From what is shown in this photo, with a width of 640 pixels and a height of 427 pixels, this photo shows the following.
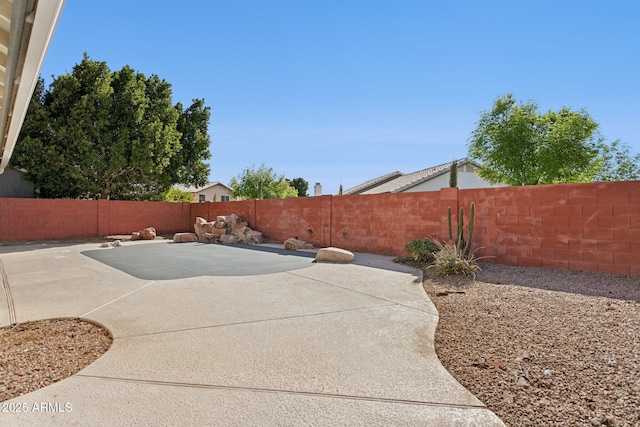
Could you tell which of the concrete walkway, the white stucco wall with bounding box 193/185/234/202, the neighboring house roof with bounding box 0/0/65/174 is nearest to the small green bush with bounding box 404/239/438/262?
the concrete walkway

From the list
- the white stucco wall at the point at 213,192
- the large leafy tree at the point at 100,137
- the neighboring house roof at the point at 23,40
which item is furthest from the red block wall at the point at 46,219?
the white stucco wall at the point at 213,192

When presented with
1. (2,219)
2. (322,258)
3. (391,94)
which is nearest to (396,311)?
(322,258)

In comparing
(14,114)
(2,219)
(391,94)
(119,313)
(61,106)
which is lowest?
(119,313)

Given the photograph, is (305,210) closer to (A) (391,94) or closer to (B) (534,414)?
(A) (391,94)

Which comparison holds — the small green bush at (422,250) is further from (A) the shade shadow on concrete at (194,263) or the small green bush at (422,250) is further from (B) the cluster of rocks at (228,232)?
(B) the cluster of rocks at (228,232)

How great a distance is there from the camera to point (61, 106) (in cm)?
1661

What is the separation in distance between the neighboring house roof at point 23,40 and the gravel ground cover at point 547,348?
4432 mm

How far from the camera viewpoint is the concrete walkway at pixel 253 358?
2258 millimetres

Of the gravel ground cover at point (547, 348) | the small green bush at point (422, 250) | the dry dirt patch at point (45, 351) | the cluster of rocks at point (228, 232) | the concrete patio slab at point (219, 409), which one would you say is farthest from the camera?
the cluster of rocks at point (228, 232)

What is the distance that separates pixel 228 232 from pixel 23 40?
1350 centimetres

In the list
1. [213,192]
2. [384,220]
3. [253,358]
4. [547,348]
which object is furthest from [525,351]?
[213,192]

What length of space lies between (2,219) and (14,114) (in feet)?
46.3

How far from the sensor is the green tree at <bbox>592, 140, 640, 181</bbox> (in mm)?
15734

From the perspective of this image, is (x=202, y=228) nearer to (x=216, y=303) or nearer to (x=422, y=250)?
(x=422, y=250)
